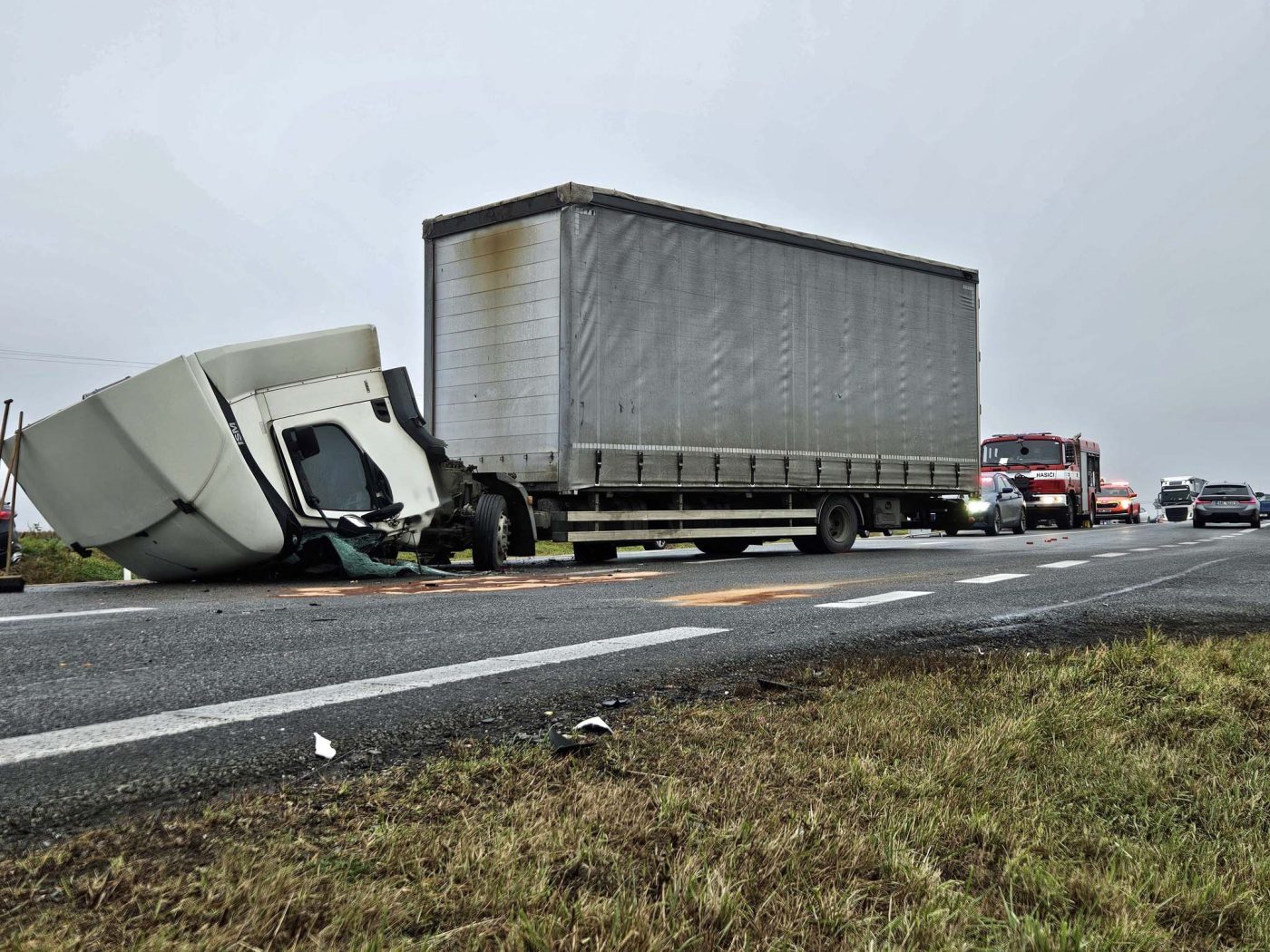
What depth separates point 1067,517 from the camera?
108 feet

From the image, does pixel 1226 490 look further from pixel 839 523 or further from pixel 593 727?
pixel 593 727

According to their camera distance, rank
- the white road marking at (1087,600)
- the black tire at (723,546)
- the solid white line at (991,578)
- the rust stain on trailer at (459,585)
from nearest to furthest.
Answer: the white road marking at (1087,600), the rust stain on trailer at (459,585), the solid white line at (991,578), the black tire at (723,546)

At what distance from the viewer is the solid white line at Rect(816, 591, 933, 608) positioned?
763cm

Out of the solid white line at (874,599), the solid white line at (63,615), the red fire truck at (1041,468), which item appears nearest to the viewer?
the solid white line at (63,615)

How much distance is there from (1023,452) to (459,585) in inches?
1069

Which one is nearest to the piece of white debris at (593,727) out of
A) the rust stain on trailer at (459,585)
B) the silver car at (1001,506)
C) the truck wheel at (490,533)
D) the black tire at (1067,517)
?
the rust stain on trailer at (459,585)

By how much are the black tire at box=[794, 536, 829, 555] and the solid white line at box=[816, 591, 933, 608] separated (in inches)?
304

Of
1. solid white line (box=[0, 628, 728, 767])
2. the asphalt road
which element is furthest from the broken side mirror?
solid white line (box=[0, 628, 728, 767])

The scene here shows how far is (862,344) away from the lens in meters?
16.0

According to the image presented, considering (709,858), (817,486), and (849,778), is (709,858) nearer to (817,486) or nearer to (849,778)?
(849,778)

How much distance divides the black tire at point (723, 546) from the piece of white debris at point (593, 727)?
1236 centimetres

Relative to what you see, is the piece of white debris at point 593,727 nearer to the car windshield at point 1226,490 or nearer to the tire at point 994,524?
the tire at point 994,524

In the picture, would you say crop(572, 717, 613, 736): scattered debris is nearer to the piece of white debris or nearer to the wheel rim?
the piece of white debris

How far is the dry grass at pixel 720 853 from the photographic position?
5.67 ft
